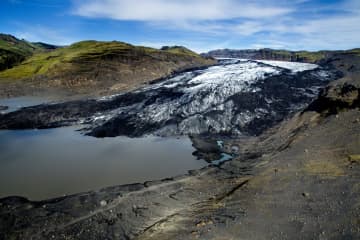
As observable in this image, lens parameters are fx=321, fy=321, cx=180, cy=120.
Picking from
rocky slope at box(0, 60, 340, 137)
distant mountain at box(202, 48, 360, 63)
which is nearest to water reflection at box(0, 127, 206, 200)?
rocky slope at box(0, 60, 340, 137)

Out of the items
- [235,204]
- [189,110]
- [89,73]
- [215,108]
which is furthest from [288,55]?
[235,204]

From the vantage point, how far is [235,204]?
14.9 meters

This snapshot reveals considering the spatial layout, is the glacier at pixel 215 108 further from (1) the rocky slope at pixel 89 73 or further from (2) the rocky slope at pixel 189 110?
(1) the rocky slope at pixel 89 73

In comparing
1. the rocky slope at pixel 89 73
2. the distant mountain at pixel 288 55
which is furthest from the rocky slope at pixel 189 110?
the distant mountain at pixel 288 55

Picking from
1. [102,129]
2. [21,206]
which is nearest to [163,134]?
[102,129]

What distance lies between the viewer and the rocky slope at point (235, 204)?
1241cm

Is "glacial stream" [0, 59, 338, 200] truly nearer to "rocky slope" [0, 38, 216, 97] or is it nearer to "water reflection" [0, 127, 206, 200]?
"water reflection" [0, 127, 206, 200]

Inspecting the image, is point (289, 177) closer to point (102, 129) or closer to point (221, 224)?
point (221, 224)

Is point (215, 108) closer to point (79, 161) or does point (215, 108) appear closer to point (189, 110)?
point (189, 110)

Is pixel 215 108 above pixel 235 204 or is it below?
above

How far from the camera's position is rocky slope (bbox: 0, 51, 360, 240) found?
488 inches

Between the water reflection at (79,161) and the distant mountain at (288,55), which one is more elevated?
the distant mountain at (288,55)

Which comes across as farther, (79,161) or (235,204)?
(79,161)

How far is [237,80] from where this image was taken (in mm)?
47781
